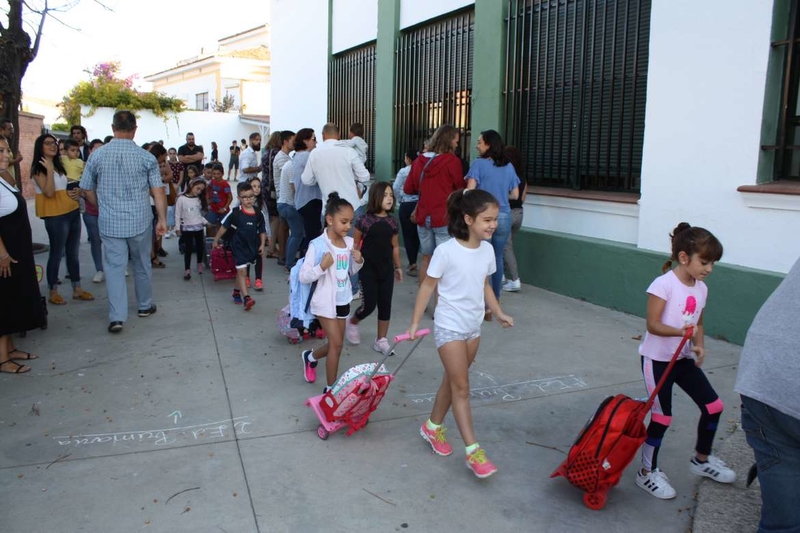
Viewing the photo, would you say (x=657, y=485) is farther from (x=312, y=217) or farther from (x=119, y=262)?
(x=312, y=217)

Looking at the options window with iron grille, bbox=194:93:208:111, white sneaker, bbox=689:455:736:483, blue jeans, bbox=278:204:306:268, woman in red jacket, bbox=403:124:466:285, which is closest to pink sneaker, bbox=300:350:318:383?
woman in red jacket, bbox=403:124:466:285

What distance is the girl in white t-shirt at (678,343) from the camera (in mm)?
3314

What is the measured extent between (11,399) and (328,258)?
2422 mm

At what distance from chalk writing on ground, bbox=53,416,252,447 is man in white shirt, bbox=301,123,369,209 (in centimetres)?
399

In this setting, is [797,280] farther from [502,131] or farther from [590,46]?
[502,131]

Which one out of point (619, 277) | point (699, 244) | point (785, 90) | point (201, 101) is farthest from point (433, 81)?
point (201, 101)

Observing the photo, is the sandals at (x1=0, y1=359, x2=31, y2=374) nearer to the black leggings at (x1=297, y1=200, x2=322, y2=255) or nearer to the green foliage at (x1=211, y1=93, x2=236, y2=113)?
the black leggings at (x1=297, y1=200, x2=322, y2=255)

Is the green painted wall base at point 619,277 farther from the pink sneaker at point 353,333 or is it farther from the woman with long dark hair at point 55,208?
the woman with long dark hair at point 55,208

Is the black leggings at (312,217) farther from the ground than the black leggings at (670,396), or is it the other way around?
the black leggings at (312,217)

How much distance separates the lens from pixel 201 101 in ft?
143

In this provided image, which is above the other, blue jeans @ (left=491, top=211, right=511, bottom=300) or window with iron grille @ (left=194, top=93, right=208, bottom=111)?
window with iron grille @ (left=194, top=93, right=208, bottom=111)

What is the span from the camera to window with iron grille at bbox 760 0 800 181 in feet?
18.0

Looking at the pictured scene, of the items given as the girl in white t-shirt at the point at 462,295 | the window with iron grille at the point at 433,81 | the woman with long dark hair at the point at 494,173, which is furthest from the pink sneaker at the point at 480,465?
the window with iron grille at the point at 433,81

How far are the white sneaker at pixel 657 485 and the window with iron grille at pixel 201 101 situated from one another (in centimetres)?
4230
